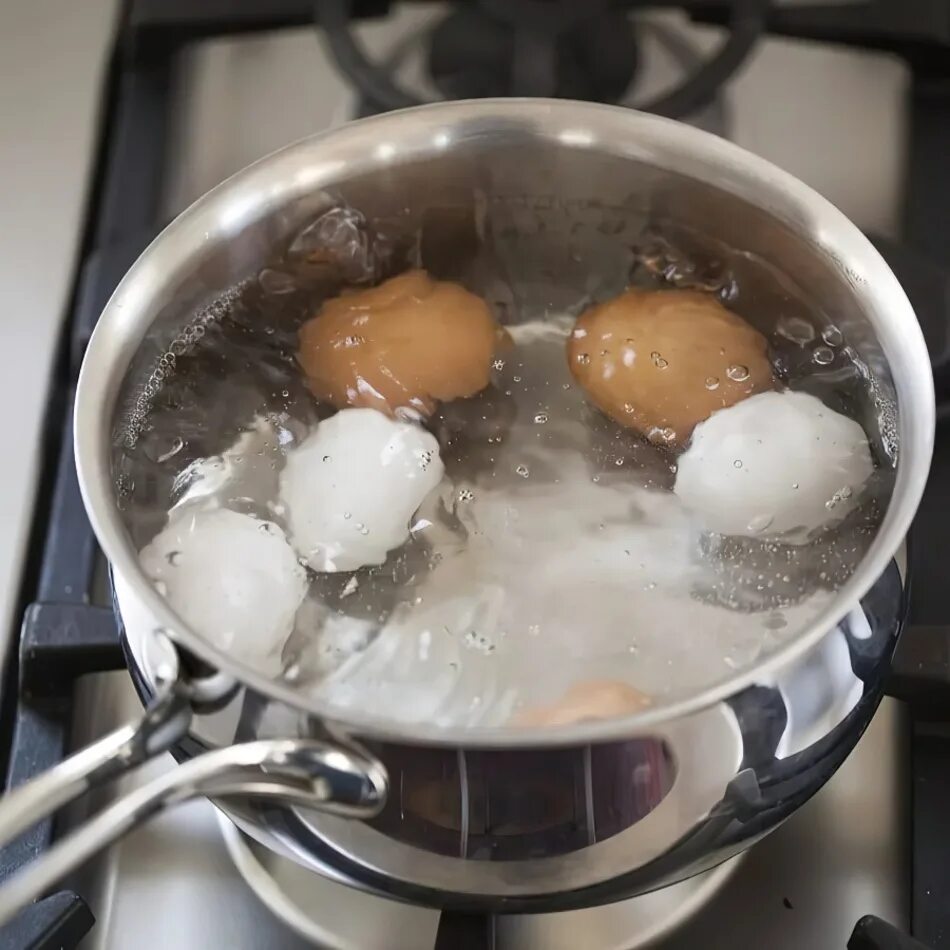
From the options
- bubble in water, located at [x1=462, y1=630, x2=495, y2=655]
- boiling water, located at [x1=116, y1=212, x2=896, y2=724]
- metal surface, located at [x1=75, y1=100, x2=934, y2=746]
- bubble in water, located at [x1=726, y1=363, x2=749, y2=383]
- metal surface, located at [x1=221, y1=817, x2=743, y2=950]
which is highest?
metal surface, located at [x1=75, y1=100, x2=934, y2=746]

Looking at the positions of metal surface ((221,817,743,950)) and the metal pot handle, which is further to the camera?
metal surface ((221,817,743,950))

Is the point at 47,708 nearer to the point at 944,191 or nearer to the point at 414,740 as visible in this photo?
the point at 414,740

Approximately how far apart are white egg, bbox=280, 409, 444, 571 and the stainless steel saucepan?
0.07 meters

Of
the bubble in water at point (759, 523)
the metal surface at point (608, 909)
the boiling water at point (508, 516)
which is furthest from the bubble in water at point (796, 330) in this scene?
the metal surface at point (608, 909)

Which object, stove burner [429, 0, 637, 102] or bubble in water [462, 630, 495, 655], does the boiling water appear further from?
stove burner [429, 0, 637, 102]

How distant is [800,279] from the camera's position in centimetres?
58

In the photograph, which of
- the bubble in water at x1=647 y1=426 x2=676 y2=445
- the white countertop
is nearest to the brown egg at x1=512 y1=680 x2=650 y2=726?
the bubble in water at x1=647 y1=426 x2=676 y2=445

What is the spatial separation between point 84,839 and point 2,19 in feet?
2.20

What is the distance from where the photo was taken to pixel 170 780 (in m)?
0.36

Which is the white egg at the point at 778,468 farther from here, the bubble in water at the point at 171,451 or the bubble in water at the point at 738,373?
the bubble in water at the point at 171,451

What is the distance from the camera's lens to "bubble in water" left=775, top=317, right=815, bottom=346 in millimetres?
608

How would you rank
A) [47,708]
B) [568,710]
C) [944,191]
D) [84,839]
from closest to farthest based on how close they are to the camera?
[84,839] → [568,710] → [47,708] → [944,191]

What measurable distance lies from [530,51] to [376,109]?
110 mm

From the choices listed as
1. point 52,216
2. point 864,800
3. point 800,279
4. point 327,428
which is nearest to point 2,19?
point 52,216
